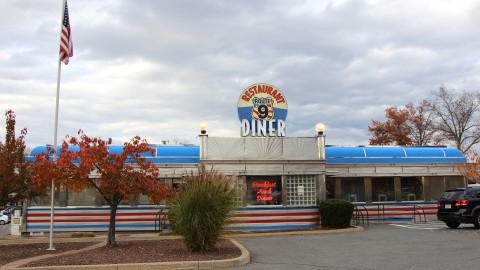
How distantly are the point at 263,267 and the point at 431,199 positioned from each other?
15183mm

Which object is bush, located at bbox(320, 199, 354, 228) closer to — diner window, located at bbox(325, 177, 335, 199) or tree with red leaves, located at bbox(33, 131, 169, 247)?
diner window, located at bbox(325, 177, 335, 199)

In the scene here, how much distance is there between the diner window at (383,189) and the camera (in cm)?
2278

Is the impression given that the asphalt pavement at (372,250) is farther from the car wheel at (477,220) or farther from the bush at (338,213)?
the bush at (338,213)

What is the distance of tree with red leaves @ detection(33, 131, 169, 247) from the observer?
12891mm

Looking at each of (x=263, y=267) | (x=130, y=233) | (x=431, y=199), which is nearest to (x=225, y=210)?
(x=263, y=267)

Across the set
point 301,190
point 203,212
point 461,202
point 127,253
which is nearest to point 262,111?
point 301,190

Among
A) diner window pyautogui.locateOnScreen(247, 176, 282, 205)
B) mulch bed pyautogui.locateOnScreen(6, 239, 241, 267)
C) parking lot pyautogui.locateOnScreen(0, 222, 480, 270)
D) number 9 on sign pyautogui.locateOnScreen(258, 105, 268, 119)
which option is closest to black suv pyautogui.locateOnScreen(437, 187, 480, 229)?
parking lot pyautogui.locateOnScreen(0, 222, 480, 270)

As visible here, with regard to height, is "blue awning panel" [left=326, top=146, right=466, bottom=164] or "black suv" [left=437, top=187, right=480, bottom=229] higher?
"blue awning panel" [left=326, top=146, right=466, bottom=164]

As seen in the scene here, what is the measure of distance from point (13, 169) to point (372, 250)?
413 inches

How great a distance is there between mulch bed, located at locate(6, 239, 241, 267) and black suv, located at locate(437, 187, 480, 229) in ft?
30.2

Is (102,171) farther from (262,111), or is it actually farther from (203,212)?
(262,111)

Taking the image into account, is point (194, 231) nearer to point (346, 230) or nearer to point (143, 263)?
point (143, 263)

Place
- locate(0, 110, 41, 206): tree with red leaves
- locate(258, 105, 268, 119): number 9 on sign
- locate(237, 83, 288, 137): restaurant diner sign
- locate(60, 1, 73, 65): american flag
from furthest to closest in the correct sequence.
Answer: locate(258, 105, 268, 119): number 9 on sign
locate(237, 83, 288, 137): restaurant diner sign
locate(60, 1, 73, 65): american flag
locate(0, 110, 41, 206): tree with red leaves

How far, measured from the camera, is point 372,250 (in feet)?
43.3
